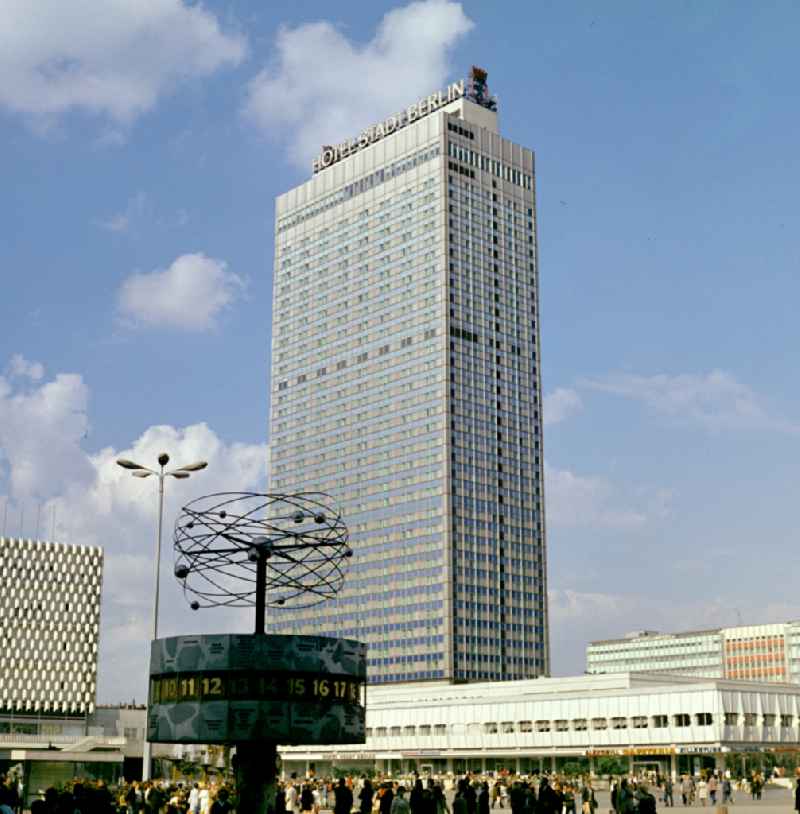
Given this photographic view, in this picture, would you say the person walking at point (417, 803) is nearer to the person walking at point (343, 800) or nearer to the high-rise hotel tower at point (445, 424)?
the person walking at point (343, 800)

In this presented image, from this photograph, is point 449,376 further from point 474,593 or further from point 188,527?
point 188,527

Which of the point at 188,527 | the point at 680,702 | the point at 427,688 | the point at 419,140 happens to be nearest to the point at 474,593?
the point at 427,688

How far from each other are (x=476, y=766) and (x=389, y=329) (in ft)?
240

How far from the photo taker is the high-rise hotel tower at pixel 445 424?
179 meters

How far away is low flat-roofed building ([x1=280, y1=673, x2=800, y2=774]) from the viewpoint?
122 m

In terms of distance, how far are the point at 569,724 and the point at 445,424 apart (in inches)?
2213

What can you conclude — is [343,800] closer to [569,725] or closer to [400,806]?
[400,806]

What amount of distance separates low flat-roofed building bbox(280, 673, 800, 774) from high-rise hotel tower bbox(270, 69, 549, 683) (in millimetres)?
15909

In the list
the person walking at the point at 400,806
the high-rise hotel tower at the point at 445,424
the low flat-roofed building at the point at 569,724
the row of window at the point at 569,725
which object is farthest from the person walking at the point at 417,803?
the high-rise hotel tower at the point at 445,424

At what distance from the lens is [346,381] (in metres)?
199

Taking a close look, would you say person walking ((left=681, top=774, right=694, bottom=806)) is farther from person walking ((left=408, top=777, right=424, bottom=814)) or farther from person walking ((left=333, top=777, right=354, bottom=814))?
person walking ((left=408, top=777, right=424, bottom=814))

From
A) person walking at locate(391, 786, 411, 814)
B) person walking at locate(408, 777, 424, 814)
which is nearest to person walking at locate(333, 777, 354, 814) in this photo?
person walking at locate(408, 777, 424, 814)

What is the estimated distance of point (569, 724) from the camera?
13612 centimetres

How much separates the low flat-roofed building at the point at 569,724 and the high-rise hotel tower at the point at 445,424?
1591 cm
